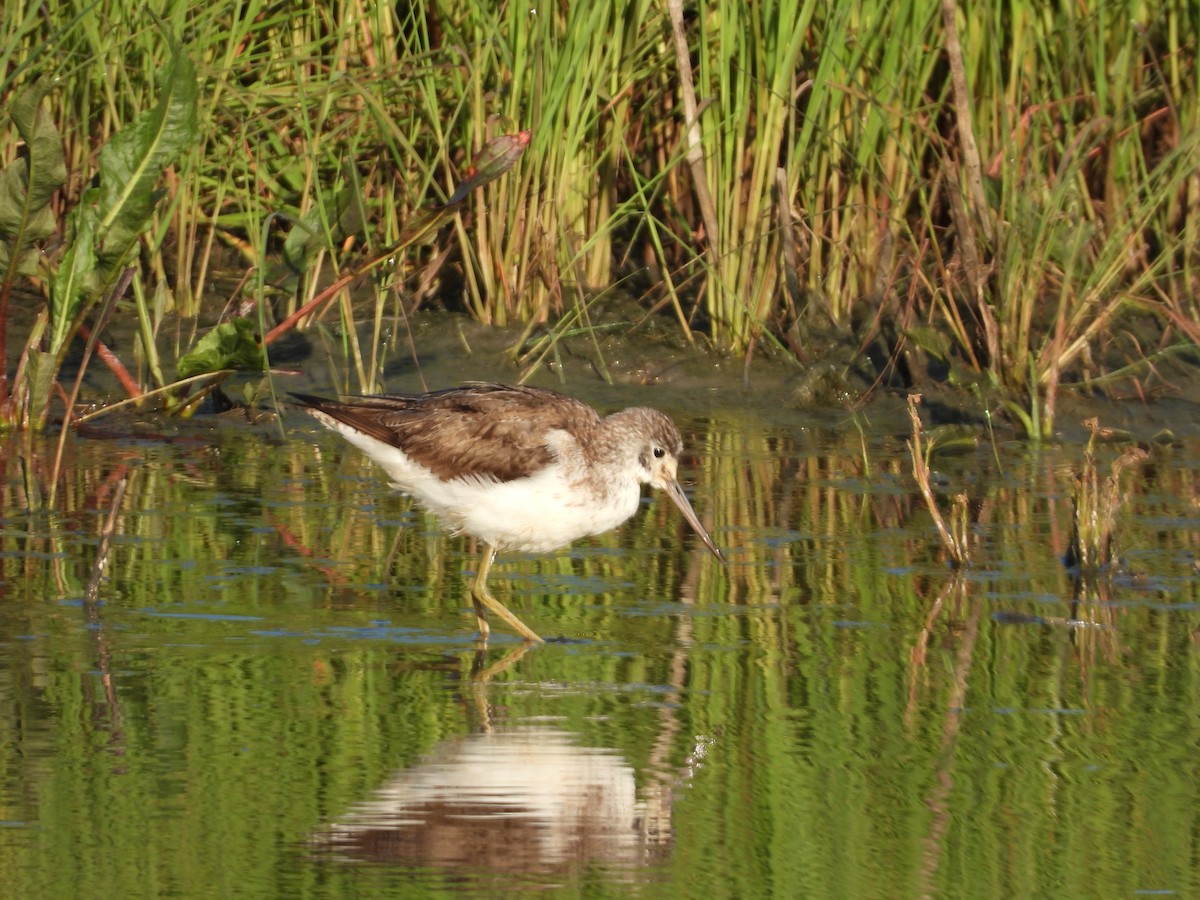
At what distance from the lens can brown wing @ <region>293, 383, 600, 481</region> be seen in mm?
6027

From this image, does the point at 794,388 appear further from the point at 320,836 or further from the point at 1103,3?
the point at 320,836

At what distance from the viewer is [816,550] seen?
21.1 feet

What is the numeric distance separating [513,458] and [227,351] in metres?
1.89

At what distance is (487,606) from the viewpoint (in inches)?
229

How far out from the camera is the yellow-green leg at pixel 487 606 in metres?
5.50

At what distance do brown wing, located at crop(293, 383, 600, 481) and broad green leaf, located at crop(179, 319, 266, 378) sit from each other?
1.07m

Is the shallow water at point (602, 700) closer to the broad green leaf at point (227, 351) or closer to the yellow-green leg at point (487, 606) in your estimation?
the yellow-green leg at point (487, 606)

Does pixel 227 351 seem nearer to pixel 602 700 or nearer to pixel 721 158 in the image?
pixel 721 158

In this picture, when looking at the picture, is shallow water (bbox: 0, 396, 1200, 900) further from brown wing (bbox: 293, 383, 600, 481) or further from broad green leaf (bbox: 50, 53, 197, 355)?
broad green leaf (bbox: 50, 53, 197, 355)

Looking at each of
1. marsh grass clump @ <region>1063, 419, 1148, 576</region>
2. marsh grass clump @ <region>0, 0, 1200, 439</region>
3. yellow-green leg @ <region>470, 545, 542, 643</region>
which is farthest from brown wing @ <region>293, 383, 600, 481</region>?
marsh grass clump @ <region>0, 0, 1200, 439</region>

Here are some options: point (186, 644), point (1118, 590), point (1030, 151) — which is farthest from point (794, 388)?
point (186, 644)

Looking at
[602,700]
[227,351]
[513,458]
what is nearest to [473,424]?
[513,458]

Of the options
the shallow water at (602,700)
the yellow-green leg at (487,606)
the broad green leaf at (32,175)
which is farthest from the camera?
Result: the broad green leaf at (32,175)

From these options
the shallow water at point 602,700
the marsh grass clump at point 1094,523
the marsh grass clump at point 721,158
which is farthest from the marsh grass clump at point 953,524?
the marsh grass clump at point 721,158
